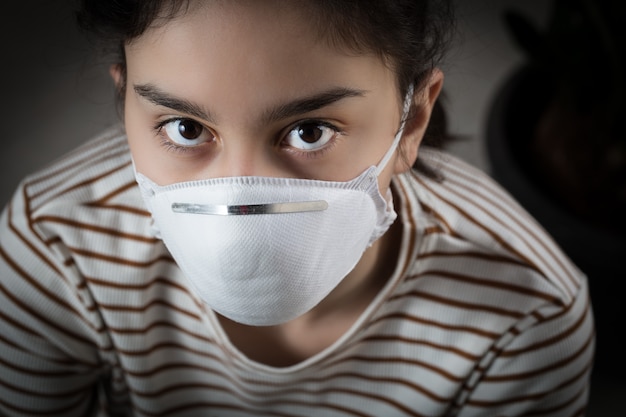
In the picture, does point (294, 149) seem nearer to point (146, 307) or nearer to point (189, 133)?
point (189, 133)

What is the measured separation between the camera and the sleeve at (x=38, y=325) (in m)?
0.85

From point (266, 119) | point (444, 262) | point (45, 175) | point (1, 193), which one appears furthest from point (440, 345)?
point (1, 193)

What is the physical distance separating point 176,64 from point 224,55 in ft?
0.15

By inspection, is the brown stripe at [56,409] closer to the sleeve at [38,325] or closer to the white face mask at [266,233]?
the sleeve at [38,325]

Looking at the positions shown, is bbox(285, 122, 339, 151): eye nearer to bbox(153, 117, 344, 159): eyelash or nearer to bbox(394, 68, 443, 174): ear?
bbox(153, 117, 344, 159): eyelash

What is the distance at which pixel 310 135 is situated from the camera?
68 cm

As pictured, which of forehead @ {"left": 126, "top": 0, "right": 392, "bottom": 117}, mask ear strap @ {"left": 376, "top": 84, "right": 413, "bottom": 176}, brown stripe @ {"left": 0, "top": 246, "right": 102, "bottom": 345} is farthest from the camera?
brown stripe @ {"left": 0, "top": 246, "right": 102, "bottom": 345}

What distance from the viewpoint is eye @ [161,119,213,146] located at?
69cm

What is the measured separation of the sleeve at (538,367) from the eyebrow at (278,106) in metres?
0.35

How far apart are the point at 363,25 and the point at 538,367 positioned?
1.41 ft

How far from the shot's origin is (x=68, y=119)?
1.62 m

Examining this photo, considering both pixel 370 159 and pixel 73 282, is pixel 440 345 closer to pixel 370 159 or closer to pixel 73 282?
pixel 370 159

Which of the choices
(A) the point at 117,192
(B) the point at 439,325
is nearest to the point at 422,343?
(B) the point at 439,325

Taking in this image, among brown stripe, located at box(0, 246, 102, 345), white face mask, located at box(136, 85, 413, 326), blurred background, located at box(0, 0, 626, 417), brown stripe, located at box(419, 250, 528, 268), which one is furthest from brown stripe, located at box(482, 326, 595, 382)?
blurred background, located at box(0, 0, 626, 417)
